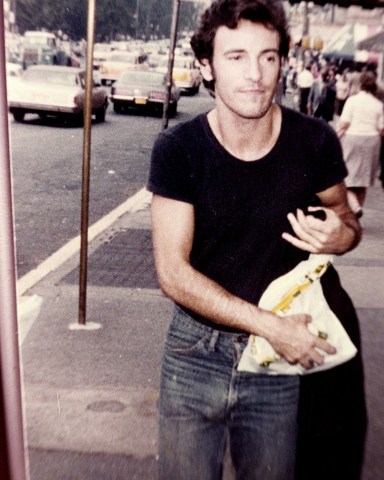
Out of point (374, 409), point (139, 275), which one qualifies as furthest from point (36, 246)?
point (374, 409)

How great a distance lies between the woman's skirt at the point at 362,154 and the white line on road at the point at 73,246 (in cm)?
257

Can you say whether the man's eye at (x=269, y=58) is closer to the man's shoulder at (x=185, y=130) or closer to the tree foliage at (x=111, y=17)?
the man's shoulder at (x=185, y=130)

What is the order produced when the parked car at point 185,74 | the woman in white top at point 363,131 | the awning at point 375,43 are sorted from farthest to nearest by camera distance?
1. the awning at point 375,43
2. the woman in white top at point 363,131
3. the parked car at point 185,74

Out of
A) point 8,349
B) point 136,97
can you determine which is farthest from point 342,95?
point 8,349

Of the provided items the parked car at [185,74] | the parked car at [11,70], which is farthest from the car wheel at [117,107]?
the parked car at [11,70]

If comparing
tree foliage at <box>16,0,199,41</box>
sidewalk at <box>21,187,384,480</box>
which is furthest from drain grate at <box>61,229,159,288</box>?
tree foliage at <box>16,0,199,41</box>

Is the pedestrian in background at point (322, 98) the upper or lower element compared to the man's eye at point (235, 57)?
lower

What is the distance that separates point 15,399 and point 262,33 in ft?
3.45

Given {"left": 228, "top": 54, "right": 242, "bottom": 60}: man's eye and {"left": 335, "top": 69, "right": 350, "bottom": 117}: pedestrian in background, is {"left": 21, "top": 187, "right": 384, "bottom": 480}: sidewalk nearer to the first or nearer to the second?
{"left": 228, "top": 54, "right": 242, "bottom": 60}: man's eye

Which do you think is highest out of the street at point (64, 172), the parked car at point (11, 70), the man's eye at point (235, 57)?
the man's eye at point (235, 57)

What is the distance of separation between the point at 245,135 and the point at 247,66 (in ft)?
0.56

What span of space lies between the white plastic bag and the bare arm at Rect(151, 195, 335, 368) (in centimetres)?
4

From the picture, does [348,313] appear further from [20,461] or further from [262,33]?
[20,461]

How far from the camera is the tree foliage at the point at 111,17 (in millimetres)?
2013
